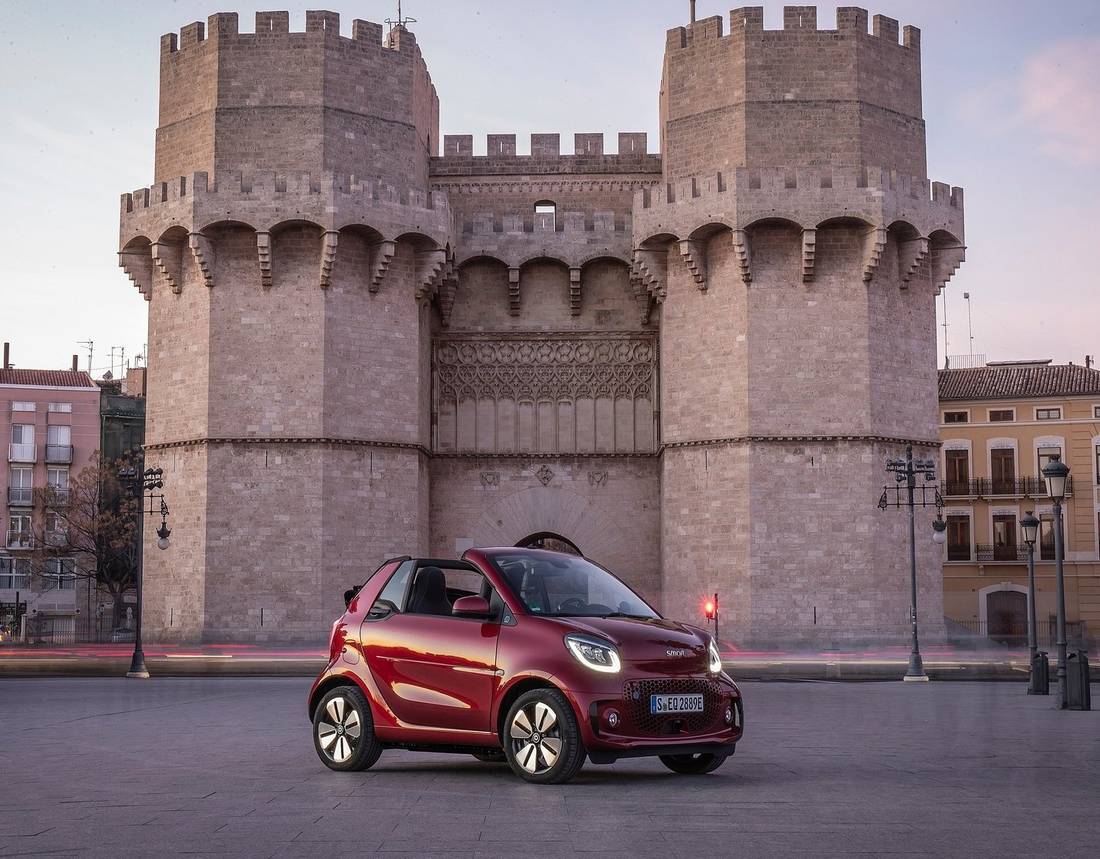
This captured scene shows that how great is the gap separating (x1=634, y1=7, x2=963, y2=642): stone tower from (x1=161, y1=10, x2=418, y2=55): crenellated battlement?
647 cm

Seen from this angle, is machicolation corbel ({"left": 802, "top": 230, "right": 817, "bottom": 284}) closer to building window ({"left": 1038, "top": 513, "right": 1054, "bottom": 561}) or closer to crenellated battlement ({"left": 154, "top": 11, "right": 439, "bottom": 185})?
crenellated battlement ({"left": 154, "top": 11, "right": 439, "bottom": 185})

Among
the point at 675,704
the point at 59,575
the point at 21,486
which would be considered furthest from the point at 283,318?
the point at 21,486

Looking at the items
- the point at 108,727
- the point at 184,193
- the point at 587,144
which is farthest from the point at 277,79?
the point at 108,727

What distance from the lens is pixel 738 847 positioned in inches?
258

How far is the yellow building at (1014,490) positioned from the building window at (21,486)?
32052mm

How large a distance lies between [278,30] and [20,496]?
90.0ft

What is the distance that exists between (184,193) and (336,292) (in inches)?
152

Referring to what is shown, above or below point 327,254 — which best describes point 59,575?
below

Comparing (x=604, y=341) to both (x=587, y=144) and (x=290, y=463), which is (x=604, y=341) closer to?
(x=587, y=144)

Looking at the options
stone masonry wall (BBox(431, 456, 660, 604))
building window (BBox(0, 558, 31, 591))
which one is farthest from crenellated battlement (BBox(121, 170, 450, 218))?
building window (BBox(0, 558, 31, 591))

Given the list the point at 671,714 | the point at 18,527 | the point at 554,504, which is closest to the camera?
the point at 671,714

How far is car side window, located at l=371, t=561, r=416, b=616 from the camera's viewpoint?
989 centimetres

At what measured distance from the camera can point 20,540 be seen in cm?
5138

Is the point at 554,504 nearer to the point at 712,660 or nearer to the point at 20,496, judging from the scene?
the point at 712,660
